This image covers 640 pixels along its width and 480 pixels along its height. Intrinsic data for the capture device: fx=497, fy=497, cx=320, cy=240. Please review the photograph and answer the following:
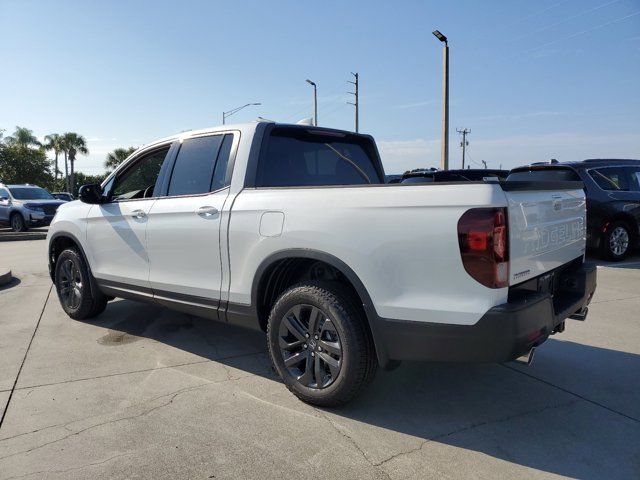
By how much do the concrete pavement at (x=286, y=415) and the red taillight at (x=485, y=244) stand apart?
3.20ft

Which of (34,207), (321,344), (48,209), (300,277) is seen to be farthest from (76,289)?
(48,209)

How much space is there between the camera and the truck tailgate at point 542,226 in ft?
8.34

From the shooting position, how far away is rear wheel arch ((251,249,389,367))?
2785mm

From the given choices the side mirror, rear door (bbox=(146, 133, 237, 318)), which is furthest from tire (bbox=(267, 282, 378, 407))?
the side mirror

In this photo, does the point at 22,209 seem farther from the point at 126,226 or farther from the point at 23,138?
the point at 23,138

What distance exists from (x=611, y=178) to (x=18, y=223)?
1792cm

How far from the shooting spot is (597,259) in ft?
30.0

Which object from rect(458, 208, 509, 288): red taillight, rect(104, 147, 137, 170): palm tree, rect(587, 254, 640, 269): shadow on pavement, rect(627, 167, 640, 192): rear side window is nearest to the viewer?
rect(458, 208, 509, 288): red taillight

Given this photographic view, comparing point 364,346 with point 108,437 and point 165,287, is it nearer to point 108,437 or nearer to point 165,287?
point 108,437

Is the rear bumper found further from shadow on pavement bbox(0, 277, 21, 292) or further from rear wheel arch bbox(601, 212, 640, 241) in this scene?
rear wheel arch bbox(601, 212, 640, 241)

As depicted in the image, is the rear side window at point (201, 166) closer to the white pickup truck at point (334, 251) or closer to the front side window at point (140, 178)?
the white pickup truck at point (334, 251)

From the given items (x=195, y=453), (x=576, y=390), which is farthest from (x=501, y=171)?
(x=195, y=453)

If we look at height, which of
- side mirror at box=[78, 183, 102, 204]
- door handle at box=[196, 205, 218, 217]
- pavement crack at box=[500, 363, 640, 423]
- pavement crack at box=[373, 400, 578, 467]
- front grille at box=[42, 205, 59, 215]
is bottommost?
pavement crack at box=[373, 400, 578, 467]

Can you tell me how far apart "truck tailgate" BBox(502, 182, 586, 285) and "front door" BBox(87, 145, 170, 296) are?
2.92 meters
